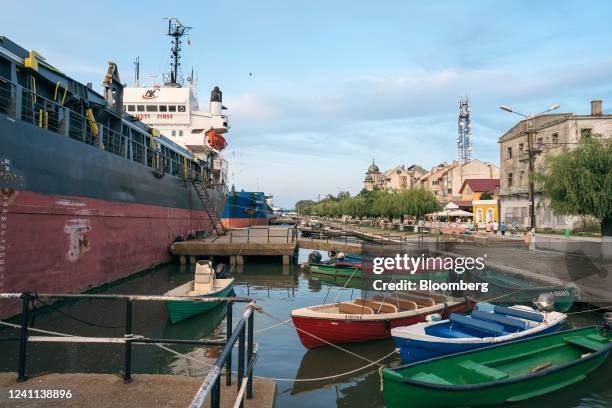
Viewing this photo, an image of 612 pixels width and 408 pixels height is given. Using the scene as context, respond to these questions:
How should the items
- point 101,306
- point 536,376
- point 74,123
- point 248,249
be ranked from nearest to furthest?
point 536,376 < point 101,306 < point 74,123 < point 248,249

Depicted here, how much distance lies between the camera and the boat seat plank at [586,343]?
330 inches

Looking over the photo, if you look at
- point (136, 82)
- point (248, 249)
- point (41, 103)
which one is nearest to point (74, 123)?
point (41, 103)

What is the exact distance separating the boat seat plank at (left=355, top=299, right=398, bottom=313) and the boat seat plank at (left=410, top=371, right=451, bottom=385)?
13.4 feet

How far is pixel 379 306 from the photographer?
37.0 ft

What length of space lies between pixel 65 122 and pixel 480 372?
592 inches

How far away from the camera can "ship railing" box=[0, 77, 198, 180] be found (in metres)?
12.3

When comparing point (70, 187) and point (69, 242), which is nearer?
point (69, 242)

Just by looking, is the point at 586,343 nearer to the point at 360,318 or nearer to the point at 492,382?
the point at 492,382

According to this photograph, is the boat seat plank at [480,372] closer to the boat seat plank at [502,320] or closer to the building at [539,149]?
the boat seat plank at [502,320]

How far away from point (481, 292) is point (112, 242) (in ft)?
47.0

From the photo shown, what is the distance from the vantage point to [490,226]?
38938mm

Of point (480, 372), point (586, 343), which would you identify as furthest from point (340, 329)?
point (586, 343)

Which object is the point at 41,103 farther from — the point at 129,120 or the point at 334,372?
the point at 334,372

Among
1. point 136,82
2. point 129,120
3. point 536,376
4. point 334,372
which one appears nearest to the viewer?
point 536,376
